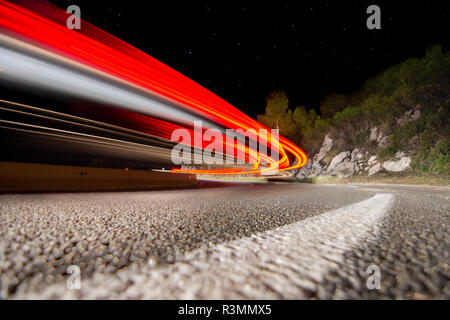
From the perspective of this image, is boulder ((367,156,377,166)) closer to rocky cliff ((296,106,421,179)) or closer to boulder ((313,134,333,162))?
rocky cliff ((296,106,421,179))

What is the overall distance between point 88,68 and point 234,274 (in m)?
6.88

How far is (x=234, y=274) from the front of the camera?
0.91m

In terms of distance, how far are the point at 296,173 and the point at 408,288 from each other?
1179 inches

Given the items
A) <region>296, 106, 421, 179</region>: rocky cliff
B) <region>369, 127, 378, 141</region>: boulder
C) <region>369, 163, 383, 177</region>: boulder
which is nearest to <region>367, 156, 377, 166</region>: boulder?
<region>296, 106, 421, 179</region>: rocky cliff

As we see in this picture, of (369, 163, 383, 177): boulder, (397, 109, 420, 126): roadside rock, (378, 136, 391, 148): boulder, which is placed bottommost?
(369, 163, 383, 177): boulder

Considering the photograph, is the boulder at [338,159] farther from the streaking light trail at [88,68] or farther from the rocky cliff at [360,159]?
the streaking light trail at [88,68]

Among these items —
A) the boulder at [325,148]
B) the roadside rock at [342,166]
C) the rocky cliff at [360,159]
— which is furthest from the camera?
the boulder at [325,148]

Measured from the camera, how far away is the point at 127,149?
34.4 ft

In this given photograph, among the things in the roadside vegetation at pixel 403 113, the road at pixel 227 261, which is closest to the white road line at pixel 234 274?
the road at pixel 227 261

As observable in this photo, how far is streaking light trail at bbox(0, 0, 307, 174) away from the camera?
4168mm

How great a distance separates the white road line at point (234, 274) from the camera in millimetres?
765

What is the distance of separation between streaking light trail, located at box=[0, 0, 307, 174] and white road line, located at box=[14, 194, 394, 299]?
588 centimetres

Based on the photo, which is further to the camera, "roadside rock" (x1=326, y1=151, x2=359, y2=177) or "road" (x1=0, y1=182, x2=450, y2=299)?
"roadside rock" (x1=326, y1=151, x2=359, y2=177)

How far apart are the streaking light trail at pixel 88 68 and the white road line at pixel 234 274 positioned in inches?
232
